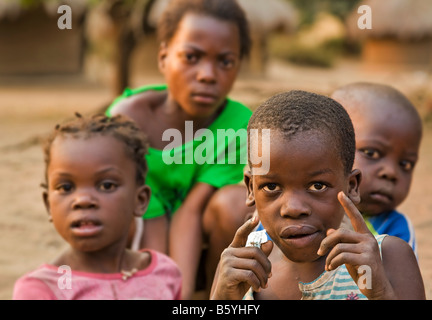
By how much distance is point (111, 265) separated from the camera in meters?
2.37

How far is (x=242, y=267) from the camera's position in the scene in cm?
154

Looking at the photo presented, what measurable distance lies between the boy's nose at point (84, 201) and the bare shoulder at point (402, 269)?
1055 millimetres

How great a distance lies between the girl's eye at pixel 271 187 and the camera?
1.59m

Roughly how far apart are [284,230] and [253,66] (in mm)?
14638

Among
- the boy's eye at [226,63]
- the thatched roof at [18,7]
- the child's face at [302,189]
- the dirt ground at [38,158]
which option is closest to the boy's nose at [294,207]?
the child's face at [302,189]

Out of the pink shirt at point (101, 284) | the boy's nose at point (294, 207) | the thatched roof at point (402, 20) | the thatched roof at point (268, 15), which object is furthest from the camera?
the thatched roof at point (402, 20)

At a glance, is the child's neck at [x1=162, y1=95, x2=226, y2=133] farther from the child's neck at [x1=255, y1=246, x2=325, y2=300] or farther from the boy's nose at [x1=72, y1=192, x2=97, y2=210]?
the child's neck at [x1=255, y1=246, x2=325, y2=300]

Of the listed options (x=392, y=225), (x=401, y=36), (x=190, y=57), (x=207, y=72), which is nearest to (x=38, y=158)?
(x=190, y=57)

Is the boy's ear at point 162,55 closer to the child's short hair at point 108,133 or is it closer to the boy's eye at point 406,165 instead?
the child's short hair at point 108,133

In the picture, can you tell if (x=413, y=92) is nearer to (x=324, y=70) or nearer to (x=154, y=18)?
(x=154, y=18)

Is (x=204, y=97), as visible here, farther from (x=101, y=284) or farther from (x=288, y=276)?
(x=288, y=276)

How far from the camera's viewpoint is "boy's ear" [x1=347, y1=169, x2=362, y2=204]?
5.46 ft
